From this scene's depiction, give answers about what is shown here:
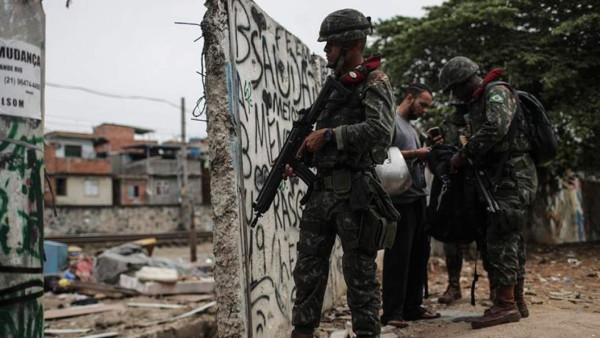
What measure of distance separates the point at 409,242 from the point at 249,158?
1397 mm

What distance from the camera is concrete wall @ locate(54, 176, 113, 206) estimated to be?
40.9m

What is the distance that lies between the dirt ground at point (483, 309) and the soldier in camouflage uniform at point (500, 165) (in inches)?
7.6

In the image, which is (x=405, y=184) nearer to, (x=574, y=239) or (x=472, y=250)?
(x=472, y=250)

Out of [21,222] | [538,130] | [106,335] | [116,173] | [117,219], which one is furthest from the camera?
[116,173]

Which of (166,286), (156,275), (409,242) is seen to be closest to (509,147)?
(409,242)

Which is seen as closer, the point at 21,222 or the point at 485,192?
the point at 21,222

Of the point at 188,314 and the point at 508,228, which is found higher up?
the point at 508,228

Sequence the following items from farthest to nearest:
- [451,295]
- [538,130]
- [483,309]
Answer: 1. [451,295]
2. [483,309]
3. [538,130]

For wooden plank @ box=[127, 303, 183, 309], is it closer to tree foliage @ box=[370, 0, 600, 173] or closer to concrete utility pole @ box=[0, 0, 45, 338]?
tree foliage @ box=[370, 0, 600, 173]

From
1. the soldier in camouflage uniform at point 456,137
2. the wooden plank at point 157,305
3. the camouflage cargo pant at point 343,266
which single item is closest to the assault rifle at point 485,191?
the soldier in camouflage uniform at point 456,137

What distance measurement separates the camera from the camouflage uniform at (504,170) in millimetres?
3852

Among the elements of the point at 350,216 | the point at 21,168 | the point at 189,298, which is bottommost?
the point at 189,298

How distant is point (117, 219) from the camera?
36.5 metres

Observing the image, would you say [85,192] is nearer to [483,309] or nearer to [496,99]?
[483,309]
